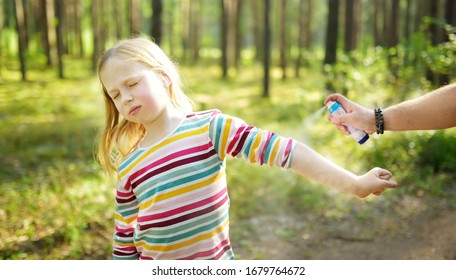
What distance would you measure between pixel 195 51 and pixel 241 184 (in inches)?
836

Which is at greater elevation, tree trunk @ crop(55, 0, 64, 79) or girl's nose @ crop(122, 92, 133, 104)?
girl's nose @ crop(122, 92, 133, 104)

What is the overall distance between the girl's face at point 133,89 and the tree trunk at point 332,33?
32.3 ft

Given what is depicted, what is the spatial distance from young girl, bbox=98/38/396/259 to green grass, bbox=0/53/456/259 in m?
2.34

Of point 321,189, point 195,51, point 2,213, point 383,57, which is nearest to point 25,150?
point 2,213

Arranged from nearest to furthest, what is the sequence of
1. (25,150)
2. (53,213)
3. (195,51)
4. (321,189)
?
1. (53,213)
2. (321,189)
3. (25,150)
4. (195,51)

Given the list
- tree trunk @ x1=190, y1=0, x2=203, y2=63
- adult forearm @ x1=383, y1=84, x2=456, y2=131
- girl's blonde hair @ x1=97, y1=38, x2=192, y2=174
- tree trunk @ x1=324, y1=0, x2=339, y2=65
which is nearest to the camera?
girl's blonde hair @ x1=97, y1=38, x2=192, y2=174

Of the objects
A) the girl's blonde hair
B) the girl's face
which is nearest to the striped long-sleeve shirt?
the girl's face

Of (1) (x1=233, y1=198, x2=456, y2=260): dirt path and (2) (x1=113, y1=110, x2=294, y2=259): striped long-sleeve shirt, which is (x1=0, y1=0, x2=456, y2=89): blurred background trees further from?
(1) (x1=233, y1=198, x2=456, y2=260): dirt path

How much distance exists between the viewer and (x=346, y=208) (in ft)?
18.0

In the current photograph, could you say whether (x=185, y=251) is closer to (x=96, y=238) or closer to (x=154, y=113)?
(x=154, y=113)

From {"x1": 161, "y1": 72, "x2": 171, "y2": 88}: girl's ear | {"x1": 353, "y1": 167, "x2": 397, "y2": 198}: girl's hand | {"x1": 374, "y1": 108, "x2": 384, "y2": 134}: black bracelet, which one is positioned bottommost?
{"x1": 353, "y1": 167, "x2": 397, "y2": 198}: girl's hand

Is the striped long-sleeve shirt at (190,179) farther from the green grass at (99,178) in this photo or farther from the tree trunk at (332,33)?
the tree trunk at (332,33)

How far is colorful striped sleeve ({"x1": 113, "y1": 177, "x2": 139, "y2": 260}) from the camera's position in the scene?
6.55ft

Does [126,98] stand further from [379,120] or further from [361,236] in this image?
[361,236]
